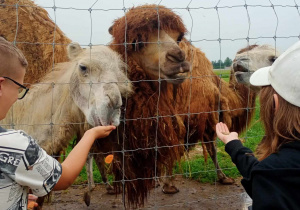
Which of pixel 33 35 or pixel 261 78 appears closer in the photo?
pixel 261 78

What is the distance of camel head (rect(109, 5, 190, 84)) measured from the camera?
3.35 m

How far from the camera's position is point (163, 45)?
135 inches

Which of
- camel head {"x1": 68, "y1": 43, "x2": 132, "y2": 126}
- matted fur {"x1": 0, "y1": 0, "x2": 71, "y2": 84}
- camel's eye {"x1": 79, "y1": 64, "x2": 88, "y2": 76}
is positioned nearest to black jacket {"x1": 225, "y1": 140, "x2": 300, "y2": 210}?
camel head {"x1": 68, "y1": 43, "x2": 132, "y2": 126}

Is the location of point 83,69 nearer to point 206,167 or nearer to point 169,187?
point 169,187

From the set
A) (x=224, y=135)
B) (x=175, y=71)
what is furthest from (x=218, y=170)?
(x=224, y=135)

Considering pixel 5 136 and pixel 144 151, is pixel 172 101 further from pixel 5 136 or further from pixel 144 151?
pixel 5 136

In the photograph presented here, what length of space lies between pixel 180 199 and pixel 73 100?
109 inches

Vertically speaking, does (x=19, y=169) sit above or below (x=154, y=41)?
below

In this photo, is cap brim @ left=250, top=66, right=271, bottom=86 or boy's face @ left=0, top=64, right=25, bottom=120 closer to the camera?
boy's face @ left=0, top=64, right=25, bottom=120

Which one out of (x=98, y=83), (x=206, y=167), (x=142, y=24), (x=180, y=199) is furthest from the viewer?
(x=206, y=167)

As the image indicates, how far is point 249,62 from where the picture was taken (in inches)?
157

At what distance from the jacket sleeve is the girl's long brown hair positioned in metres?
0.10

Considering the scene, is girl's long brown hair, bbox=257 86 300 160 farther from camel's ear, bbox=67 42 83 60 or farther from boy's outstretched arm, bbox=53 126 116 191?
camel's ear, bbox=67 42 83 60

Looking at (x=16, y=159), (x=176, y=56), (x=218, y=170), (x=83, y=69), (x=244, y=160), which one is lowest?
(x=218, y=170)
